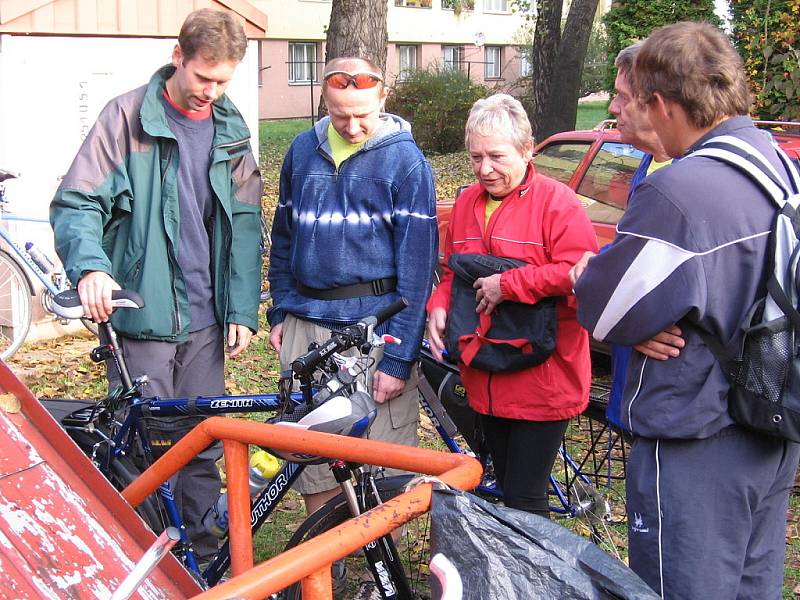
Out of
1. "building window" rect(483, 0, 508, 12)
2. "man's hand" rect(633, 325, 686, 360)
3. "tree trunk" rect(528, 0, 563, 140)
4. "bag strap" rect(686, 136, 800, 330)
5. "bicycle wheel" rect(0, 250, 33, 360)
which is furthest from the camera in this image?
"building window" rect(483, 0, 508, 12)

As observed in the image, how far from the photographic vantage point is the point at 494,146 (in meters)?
3.24

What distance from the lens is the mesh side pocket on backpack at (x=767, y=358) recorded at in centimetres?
228

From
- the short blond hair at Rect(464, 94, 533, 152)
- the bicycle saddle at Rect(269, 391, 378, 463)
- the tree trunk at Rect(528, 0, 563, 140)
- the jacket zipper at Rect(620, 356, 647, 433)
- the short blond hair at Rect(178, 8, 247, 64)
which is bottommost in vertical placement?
the bicycle saddle at Rect(269, 391, 378, 463)

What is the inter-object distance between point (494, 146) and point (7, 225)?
5.09m

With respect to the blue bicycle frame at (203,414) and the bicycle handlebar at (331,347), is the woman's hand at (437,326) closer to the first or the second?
the bicycle handlebar at (331,347)

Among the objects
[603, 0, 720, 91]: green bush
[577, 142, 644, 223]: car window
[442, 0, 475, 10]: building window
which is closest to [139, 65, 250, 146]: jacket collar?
[577, 142, 644, 223]: car window

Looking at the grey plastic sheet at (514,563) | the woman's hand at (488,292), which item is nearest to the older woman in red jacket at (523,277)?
the woman's hand at (488,292)

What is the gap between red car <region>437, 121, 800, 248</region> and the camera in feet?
21.6

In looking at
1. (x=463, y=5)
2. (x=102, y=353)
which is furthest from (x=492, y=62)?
(x=102, y=353)

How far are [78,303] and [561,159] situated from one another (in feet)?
16.5

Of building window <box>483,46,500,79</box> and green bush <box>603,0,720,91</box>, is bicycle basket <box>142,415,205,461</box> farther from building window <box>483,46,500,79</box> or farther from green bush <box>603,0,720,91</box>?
building window <box>483,46,500,79</box>

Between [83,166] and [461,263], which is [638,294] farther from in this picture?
[83,166]

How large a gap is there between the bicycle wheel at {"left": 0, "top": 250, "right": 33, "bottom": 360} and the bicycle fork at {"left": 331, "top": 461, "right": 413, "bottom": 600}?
4625 mm

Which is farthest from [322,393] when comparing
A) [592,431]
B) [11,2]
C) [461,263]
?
[11,2]
